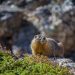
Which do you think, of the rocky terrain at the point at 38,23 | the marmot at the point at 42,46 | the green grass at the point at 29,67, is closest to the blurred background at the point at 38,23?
the rocky terrain at the point at 38,23

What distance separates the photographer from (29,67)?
8.58m

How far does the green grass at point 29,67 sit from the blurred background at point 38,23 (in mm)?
16578

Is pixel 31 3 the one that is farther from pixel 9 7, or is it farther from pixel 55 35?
pixel 55 35

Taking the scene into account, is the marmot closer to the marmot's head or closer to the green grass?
the marmot's head

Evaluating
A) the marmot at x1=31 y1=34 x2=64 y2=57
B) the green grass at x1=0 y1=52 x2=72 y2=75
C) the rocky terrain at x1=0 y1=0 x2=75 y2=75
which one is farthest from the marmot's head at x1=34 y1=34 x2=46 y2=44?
the rocky terrain at x1=0 y1=0 x2=75 y2=75

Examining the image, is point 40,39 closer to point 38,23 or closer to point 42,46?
point 42,46

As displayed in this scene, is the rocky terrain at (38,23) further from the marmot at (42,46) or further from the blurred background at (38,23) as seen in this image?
the marmot at (42,46)

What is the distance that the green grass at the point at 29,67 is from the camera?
8.34 meters

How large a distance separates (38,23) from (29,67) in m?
19.8

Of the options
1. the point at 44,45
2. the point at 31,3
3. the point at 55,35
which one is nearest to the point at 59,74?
the point at 44,45

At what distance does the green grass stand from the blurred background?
16.6m

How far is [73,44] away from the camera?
89.2 feet

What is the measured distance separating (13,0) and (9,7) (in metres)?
1.08

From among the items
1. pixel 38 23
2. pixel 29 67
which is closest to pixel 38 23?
pixel 38 23
